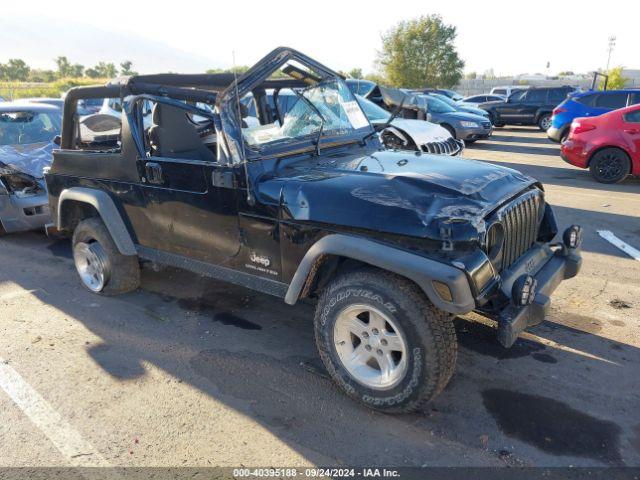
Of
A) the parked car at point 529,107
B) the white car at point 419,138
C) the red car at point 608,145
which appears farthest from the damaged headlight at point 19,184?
the parked car at point 529,107

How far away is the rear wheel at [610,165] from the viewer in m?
9.00

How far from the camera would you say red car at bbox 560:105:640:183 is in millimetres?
8820

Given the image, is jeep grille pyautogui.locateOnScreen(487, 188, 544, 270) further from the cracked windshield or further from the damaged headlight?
the damaged headlight

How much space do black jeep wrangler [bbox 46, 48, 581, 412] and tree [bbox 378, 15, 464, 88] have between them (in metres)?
41.3

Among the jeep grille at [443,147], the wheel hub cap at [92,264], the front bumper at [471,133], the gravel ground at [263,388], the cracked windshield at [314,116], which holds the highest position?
the cracked windshield at [314,116]

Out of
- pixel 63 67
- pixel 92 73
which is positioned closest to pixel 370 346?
pixel 92 73

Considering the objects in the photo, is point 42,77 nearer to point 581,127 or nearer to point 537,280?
point 581,127

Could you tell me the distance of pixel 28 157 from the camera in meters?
6.63

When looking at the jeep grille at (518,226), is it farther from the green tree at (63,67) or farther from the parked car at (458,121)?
the green tree at (63,67)

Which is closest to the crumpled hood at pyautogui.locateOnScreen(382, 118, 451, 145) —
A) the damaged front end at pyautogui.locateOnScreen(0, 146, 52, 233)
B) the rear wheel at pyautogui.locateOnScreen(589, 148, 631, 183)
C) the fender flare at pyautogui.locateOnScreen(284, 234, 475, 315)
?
the rear wheel at pyautogui.locateOnScreen(589, 148, 631, 183)

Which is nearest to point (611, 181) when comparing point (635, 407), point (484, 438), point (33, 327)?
point (635, 407)

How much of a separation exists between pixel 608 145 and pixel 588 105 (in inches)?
162

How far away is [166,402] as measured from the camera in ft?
10.3

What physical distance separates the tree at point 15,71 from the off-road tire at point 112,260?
6011cm
